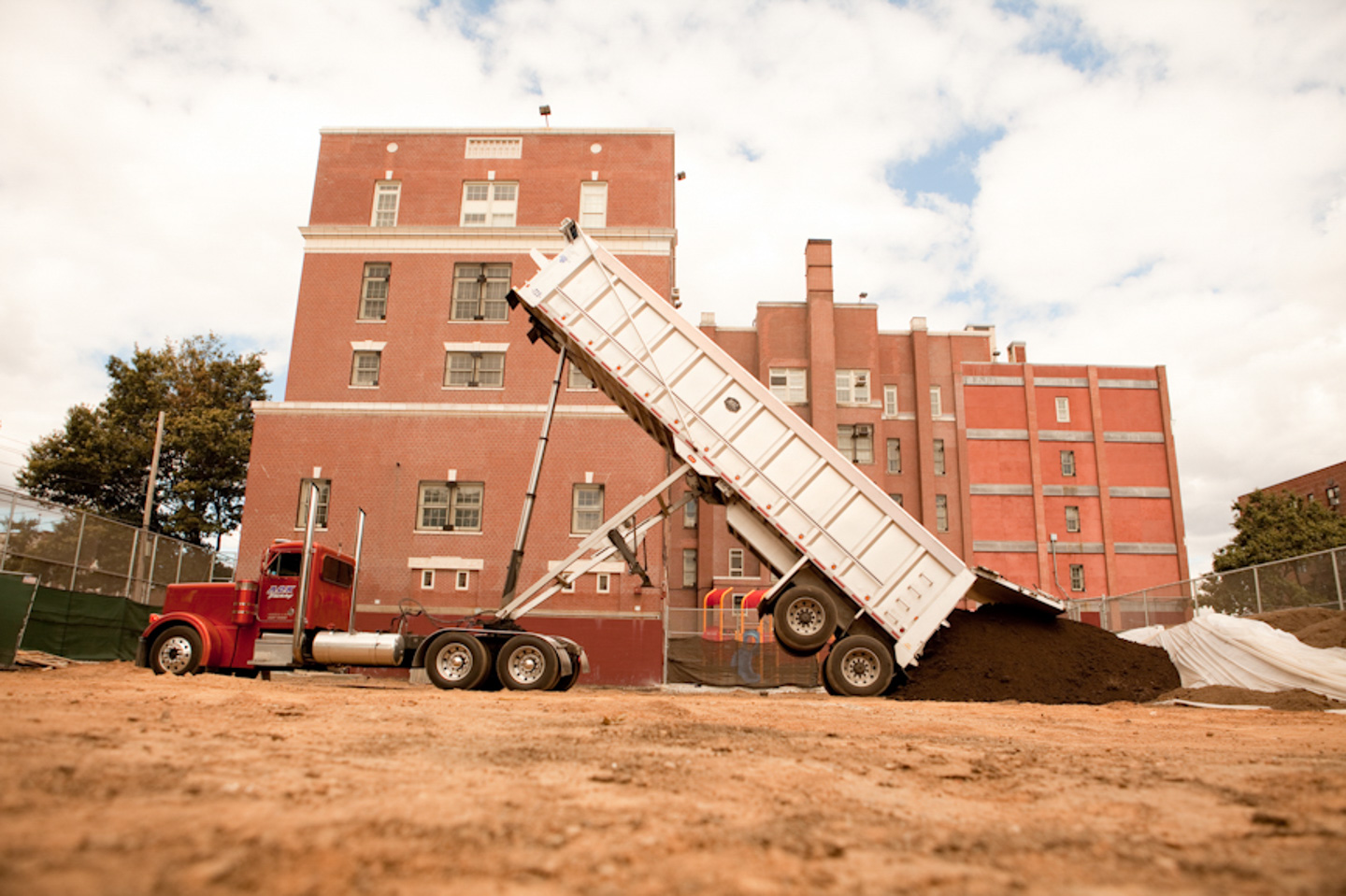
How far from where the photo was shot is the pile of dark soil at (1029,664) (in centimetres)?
1408

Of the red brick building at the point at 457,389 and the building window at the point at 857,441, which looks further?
the building window at the point at 857,441

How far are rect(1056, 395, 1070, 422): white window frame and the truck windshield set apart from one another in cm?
4096

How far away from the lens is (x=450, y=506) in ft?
87.4

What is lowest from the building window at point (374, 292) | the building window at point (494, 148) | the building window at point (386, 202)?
the building window at point (374, 292)

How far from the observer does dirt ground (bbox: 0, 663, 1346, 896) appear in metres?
3.06

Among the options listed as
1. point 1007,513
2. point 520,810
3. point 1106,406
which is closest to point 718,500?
point 520,810

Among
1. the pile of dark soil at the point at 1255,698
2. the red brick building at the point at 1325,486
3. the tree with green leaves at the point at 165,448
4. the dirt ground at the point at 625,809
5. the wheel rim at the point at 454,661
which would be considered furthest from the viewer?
the red brick building at the point at 1325,486

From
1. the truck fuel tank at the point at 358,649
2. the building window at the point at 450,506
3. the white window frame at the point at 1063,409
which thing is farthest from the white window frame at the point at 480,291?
the white window frame at the point at 1063,409

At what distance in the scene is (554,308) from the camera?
14.6 m

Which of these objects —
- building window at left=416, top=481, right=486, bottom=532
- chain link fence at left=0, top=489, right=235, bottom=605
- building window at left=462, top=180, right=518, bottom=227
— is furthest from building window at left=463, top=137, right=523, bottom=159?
chain link fence at left=0, top=489, right=235, bottom=605

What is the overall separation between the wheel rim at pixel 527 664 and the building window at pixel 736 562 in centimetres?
2587

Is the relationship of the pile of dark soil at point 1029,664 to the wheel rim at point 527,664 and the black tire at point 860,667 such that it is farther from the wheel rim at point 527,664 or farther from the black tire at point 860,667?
the wheel rim at point 527,664

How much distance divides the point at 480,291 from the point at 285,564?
15.6 meters

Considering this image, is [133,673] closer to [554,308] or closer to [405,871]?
[554,308]
